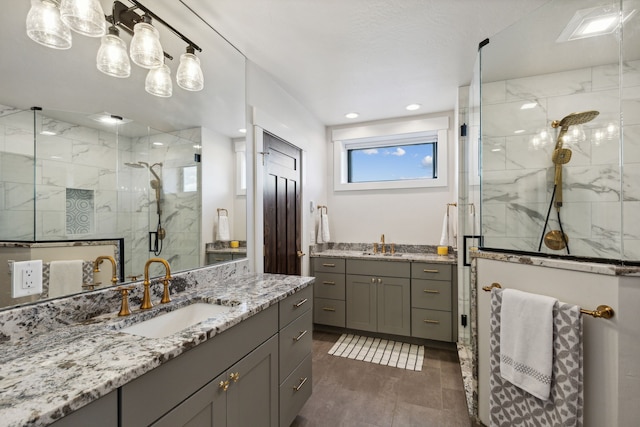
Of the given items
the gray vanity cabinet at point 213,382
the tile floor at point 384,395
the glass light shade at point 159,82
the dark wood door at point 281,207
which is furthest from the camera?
the dark wood door at point 281,207

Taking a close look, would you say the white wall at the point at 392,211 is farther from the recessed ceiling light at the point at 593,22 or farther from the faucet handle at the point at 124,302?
the faucet handle at the point at 124,302

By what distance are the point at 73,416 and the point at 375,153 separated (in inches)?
139

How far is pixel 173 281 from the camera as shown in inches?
Result: 59.7

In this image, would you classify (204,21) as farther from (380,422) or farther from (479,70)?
(380,422)

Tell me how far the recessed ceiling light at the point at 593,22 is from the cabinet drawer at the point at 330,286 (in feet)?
8.59

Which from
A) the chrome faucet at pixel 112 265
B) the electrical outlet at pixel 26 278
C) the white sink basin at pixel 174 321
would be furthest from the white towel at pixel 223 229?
the electrical outlet at pixel 26 278

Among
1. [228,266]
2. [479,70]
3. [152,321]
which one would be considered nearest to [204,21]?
[228,266]

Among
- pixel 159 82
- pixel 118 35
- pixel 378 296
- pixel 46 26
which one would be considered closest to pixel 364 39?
pixel 159 82

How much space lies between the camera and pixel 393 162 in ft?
11.7

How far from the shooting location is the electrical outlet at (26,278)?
967 mm

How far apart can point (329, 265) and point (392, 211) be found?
1029 mm

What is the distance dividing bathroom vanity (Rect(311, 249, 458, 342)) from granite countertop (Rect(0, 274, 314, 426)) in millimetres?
1896

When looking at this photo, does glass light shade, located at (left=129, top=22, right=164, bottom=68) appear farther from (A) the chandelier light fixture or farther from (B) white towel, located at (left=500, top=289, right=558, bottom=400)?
(B) white towel, located at (left=500, top=289, right=558, bottom=400)

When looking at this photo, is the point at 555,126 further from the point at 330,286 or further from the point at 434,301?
the point at 330,286
